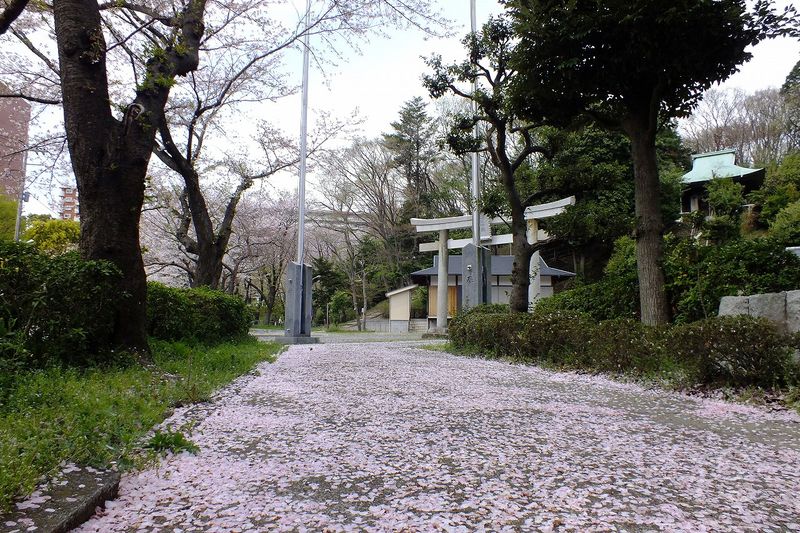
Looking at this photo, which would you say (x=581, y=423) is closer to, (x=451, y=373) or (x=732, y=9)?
(x=451, y=373)

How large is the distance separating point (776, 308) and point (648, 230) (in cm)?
255

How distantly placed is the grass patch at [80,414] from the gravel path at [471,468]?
0.24m

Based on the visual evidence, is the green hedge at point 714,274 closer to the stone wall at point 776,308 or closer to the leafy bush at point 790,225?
the stone wall at point 776,308

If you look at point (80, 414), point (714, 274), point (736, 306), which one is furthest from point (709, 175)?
point (80, 414)

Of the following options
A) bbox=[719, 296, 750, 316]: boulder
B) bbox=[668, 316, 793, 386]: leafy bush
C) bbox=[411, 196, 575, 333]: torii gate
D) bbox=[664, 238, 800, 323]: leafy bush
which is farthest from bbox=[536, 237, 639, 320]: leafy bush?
bbox=[411, 196, 575, 333]: torii gate

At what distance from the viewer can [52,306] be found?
4.37 meters

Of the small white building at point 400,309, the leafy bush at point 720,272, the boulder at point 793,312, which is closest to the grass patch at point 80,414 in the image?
the boulder at point 793,312

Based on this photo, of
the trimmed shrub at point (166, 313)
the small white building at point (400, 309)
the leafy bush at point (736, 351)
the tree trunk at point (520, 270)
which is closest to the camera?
the leafy bush at point (736, 351)

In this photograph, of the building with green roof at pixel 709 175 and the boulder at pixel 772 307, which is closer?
the boulder at pixel 772 307

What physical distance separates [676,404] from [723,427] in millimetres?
908

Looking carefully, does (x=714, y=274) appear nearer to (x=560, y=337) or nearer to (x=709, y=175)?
(x=560, y=337)

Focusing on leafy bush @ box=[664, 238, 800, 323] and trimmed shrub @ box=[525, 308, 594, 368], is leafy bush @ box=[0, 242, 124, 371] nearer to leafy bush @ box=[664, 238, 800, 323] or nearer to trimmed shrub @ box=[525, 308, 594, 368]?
trimmed shrub @ box=[525, 308, 594, 368]

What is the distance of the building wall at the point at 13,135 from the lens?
11.5m

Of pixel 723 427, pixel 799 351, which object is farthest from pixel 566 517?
pixel 799 351
